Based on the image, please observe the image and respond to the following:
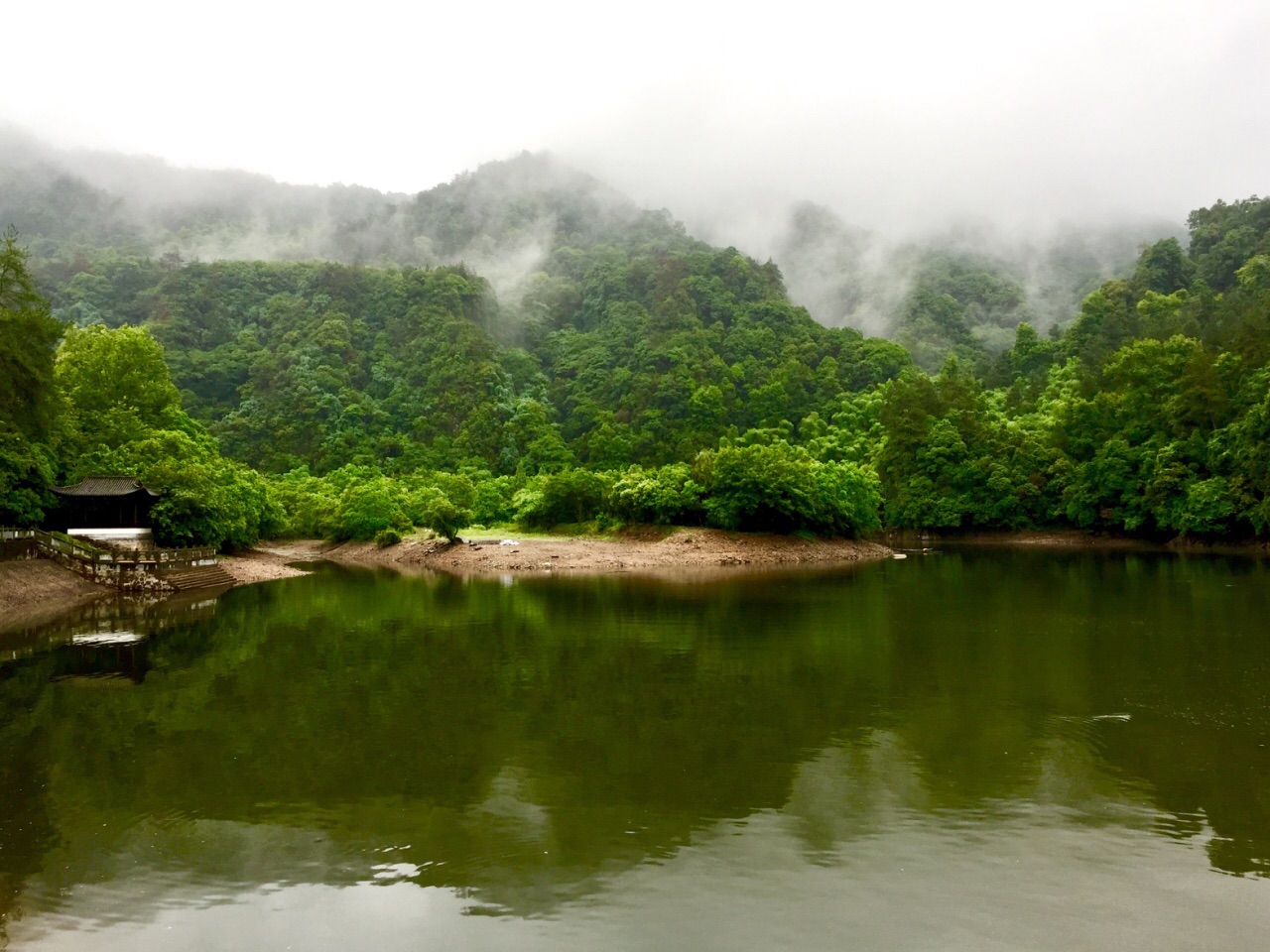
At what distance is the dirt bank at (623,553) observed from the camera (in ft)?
152

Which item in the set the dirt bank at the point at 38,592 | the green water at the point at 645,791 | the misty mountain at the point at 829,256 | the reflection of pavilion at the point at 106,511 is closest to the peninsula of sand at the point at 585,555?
the reflection of pavilion at the point at 106,511

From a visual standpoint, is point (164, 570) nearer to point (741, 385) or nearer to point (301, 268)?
point (741, 385)

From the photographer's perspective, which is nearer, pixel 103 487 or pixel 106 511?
pixel 103 487

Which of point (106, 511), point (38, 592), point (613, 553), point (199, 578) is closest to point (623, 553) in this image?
point (613, 553)

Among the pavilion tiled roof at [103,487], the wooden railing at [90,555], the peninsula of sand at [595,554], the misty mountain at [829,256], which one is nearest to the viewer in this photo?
the wooden railing at [90,555]

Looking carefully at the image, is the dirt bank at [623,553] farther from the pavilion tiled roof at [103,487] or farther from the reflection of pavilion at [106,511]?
the pavilion tiled roof at [103,487]

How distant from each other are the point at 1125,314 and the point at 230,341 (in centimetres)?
11132

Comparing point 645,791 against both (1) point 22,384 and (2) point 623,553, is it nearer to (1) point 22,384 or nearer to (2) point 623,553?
(1) point 22,384

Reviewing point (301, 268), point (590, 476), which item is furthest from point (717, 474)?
point (301, 268)

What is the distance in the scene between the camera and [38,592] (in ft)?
98.9

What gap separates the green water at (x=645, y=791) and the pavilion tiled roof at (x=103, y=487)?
17942 millimetres

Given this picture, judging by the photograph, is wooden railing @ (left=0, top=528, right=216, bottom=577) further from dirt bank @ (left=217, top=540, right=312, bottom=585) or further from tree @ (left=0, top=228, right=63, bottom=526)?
dirt bank @ (left=217, top=540, right=312, bottom=585)

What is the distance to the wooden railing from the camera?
3288 centimetres

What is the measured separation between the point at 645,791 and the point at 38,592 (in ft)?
96.6
